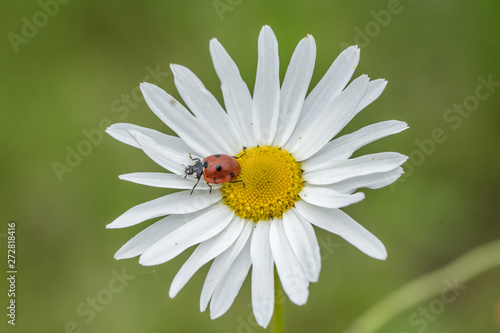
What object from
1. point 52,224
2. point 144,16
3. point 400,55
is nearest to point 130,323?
point 52,224

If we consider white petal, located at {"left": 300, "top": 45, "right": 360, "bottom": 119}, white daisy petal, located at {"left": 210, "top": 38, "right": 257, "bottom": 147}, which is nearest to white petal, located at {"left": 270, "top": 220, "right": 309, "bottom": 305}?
white daisy petal, located at {"left": 210, "top": 38, "right": 257, "bottom": 147}

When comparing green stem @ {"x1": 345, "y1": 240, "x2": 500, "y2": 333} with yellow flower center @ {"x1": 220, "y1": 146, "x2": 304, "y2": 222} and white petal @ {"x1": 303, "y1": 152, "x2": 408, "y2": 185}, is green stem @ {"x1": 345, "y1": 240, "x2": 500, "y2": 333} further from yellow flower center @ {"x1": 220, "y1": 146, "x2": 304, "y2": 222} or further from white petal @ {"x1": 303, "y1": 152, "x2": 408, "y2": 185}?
white petal @ {"x1": 303, "y1": 152, "x2": 408, "y2": 185}

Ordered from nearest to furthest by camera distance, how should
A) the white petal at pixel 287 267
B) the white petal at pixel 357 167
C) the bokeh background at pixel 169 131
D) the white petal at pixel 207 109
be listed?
the white petal at pixel 287 267, the white petal at pixel 357 167, the white petal at pixel 207 109, the bokeh background at pixel 169 131

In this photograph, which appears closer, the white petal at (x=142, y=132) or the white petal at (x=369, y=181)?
the white petal at (x=369, y=181)

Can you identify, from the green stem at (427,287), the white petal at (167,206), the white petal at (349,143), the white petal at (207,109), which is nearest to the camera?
the white petal at (349,143)

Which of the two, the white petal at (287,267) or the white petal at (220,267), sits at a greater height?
the white petal at (220,267)

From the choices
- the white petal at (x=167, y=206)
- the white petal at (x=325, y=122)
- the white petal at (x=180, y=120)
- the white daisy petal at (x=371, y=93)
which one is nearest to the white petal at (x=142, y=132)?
the white petal at (x=180, y=120)

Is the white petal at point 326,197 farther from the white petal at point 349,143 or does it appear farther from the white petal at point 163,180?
the white petal at point 163,180

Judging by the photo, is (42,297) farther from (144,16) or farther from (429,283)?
(429,283)
